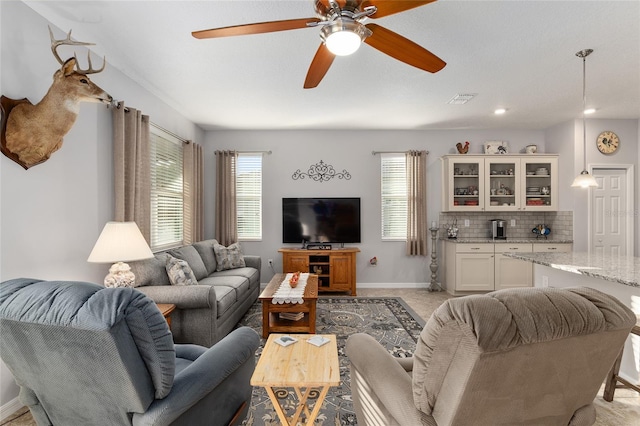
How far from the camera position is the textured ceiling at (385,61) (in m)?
2.27

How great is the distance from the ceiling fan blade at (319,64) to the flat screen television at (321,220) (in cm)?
304

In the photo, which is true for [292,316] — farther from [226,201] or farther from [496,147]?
[496,147]

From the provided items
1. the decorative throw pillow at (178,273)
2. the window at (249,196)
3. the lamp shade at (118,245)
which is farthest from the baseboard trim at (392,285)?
the lamp shade at (118,245)

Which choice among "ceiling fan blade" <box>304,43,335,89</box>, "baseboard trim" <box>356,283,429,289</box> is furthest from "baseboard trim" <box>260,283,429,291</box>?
"ceiling fan blade" <box>304,43,335,89</box>

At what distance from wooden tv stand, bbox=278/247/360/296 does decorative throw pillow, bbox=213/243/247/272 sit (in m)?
0.74

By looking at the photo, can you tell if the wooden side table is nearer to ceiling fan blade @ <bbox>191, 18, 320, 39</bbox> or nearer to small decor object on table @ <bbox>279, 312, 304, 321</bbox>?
small decor object on table @ <bbox>279, 312, 304, 321</bbox>

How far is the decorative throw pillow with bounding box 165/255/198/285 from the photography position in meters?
3.10

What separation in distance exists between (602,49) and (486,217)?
3.08 metres

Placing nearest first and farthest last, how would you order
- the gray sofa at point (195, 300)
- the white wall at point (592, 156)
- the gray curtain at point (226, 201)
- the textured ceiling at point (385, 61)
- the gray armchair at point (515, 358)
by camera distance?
the gray armchair at point (515, 358), the textured ceiling at point (385, 61), the gray sofa at point (195, 300), the white wall at point (592, 156), the gray curtain at point (226, 201)

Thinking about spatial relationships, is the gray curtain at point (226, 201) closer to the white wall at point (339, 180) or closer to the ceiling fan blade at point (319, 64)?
the white wall at point (339, 180)

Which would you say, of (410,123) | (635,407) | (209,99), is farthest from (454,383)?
(410,123)

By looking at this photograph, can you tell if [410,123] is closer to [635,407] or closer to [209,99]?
[209,99]

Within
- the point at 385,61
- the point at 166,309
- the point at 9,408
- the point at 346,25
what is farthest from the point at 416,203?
the point at 9,408

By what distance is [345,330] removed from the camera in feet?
11.5
